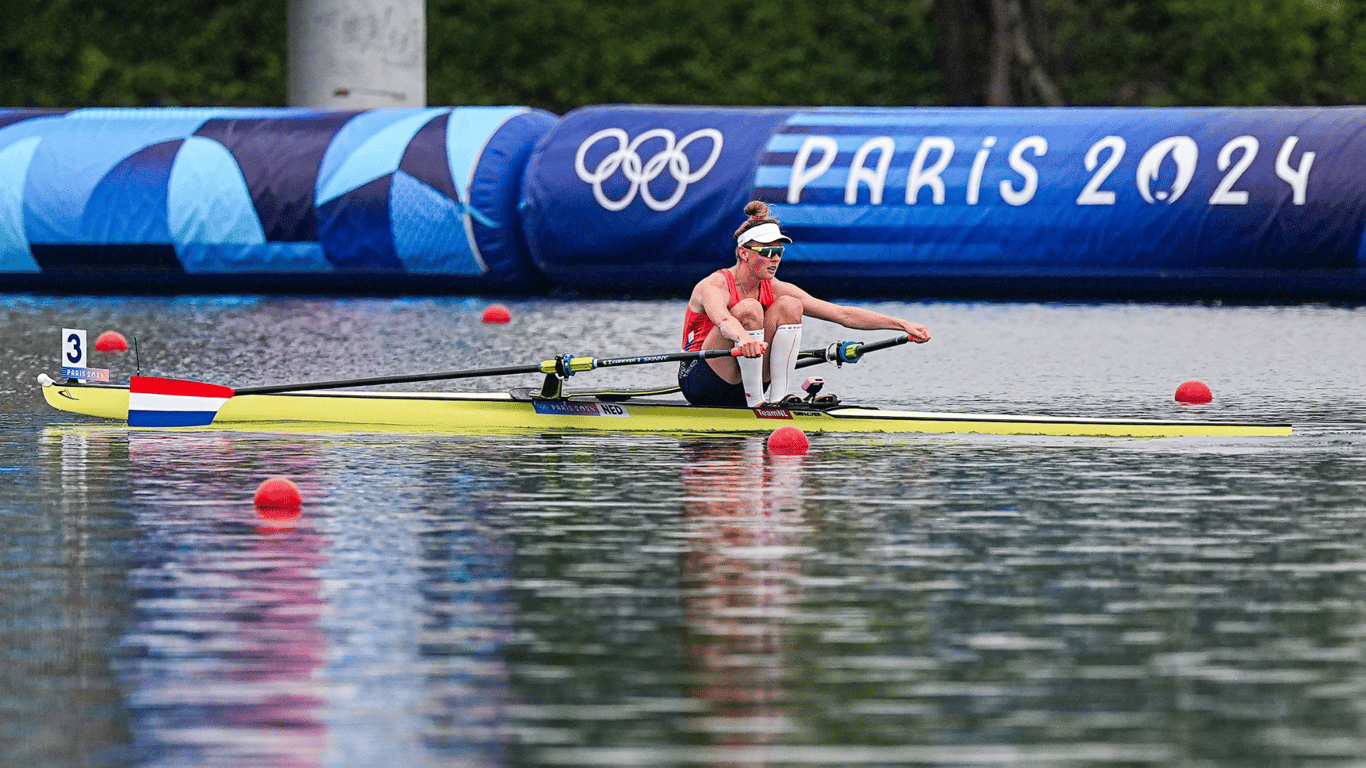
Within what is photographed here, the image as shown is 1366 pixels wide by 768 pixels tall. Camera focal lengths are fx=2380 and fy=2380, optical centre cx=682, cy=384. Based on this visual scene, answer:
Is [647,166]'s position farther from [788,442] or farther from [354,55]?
[788,442]

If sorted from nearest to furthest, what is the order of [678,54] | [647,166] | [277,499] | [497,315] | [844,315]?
[277,499] < [844,315] < [497,315] < [647,166] < [678,54]

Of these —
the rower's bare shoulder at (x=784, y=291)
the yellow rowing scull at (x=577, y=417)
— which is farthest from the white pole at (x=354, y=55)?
the rower's bare shoulder at (x=784, y=291)

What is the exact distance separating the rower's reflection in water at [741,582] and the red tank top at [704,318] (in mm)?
1120

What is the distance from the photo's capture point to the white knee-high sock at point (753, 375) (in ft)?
40.5

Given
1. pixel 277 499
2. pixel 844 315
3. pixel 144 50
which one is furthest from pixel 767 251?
pixel 144 50

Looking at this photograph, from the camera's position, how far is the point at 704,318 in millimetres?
12617

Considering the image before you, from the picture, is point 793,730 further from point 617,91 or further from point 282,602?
point 617,91

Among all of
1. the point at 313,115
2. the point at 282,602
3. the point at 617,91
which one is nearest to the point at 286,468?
the point at 282,602

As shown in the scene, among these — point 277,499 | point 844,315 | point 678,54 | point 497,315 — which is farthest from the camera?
point 678,54

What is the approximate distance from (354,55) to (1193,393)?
17153 mm

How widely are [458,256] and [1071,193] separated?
599cm

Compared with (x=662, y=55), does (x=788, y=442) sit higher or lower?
lower

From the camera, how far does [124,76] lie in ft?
135

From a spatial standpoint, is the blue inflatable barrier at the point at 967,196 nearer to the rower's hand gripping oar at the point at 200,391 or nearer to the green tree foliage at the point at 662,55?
the rower's hand gripping oar at the point at 200,391
